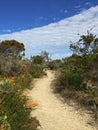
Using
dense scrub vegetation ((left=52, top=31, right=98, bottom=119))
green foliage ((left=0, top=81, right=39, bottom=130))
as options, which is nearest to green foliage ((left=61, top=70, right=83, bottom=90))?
dense scrub vegetation ((left=52, top=31, right=98, bottom=119))

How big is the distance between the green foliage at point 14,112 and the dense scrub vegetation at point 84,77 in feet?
9.61

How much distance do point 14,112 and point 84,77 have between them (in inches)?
272

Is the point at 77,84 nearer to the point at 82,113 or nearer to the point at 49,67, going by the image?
the point at 82,113

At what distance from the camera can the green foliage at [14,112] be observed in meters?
7.73

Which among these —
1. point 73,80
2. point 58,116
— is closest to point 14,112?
point 58,116

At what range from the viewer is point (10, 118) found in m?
7.77

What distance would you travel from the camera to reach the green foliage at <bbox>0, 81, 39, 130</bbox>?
773cm

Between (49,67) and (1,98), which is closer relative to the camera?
(1,98)

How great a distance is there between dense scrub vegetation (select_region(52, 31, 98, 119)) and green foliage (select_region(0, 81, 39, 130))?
293 cm

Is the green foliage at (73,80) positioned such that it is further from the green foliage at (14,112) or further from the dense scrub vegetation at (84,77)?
the green foliage at (14,112)

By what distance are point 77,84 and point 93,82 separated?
80 centimetres

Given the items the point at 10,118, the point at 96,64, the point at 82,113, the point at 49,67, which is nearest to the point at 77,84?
the point at 96,64

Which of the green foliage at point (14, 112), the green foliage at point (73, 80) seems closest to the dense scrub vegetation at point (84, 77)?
the green foliage at point (73, 80)

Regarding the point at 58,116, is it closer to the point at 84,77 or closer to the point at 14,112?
the point at 14,112
